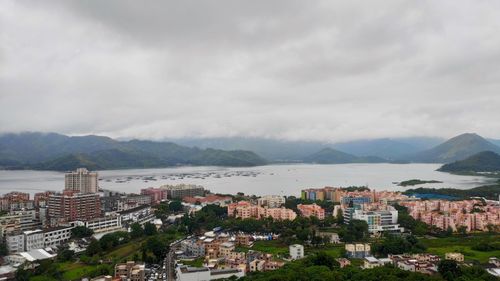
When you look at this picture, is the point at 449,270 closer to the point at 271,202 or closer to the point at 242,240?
the point at 242,240

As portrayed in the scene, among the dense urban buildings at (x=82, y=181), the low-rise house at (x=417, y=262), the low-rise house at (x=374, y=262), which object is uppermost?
the dense urban buildings at (x=82, y=181)

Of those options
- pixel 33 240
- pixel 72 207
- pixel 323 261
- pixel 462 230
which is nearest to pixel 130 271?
pixel 323 261

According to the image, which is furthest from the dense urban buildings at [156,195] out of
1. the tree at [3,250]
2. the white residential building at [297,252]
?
the white residential building at [297,252]

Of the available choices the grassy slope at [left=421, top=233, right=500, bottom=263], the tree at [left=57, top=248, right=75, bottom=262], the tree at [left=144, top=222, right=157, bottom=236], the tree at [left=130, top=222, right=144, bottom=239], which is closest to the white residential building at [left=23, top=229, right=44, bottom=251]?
the tree at [left=57, top=248, right=75, bottom=262]

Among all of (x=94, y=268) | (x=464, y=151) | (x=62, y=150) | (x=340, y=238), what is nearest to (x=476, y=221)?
(x=340, y=238)

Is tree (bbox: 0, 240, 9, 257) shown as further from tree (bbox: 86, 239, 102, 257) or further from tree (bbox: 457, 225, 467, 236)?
tree (bbox: 457, 225, 467, 236)

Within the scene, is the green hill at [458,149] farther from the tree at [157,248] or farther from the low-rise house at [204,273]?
the low-rise house at [204,273]
